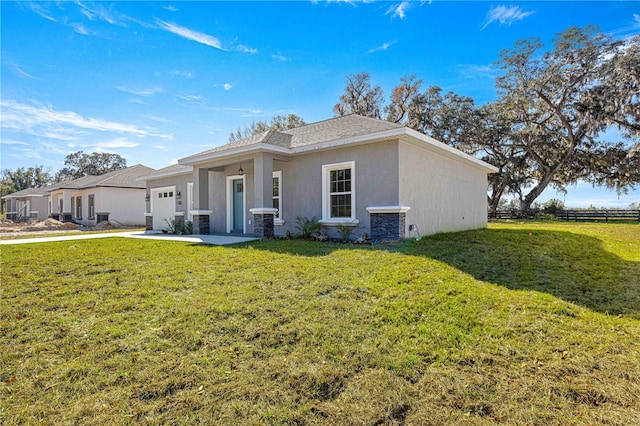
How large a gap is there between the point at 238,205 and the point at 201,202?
1.39 meters

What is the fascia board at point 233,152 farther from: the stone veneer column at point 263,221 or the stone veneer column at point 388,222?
the stone veneer column at point 388,222

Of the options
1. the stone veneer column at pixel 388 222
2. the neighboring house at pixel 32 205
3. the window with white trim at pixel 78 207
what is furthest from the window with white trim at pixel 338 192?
the neighboring house at pixel 32 205

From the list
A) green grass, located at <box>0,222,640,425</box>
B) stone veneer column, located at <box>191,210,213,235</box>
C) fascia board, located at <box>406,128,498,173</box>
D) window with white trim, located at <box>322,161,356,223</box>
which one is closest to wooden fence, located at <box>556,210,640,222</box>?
fascia board, located at <box>406,128,498,173</box>

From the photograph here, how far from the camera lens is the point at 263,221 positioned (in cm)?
1087

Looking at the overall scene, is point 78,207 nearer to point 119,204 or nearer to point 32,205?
point 119,204

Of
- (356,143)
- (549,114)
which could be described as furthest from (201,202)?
(549,114)

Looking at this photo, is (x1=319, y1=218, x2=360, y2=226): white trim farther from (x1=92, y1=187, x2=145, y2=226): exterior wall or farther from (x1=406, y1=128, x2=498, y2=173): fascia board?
(x1=92, y1=187, x2=145, y2=226): exterior wall

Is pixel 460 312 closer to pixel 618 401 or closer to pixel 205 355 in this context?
pixel 618 401

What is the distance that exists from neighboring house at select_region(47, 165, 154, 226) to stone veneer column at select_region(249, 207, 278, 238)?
16.6 metres

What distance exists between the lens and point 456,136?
28312 mm

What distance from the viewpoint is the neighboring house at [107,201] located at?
75.8ft

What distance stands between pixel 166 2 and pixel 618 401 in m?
10.8

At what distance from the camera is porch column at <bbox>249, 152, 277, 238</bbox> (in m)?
10.8

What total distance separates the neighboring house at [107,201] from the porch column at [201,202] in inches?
511
